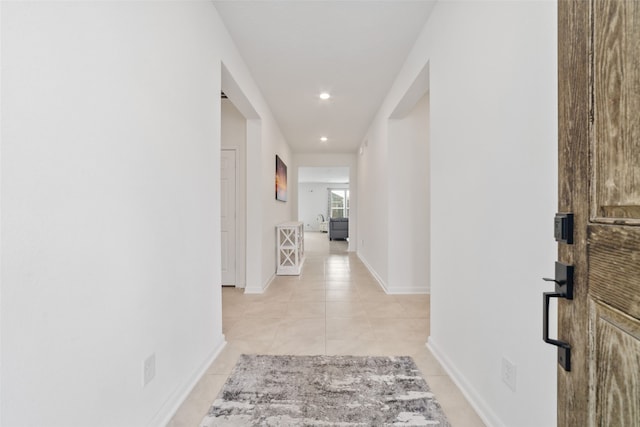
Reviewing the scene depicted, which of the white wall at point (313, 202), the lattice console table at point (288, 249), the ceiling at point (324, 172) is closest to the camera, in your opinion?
the lattice console table at point (288, 249)

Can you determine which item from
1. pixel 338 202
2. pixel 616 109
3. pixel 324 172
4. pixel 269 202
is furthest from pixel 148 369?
pixel 338 202

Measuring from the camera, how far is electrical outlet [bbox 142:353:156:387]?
1315mm

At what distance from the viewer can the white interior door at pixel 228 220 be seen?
13.5 feet

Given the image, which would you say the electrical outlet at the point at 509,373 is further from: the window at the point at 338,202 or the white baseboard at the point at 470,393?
the window at the point at 338,202

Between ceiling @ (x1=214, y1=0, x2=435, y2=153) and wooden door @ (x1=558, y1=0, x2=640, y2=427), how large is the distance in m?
1.81

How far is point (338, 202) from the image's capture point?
1558 cm

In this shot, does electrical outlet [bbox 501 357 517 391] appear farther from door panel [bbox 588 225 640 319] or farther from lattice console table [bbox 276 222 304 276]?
lattice console table [bbox 276 222 304 276]

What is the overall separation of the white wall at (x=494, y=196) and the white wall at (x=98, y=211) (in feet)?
5.28

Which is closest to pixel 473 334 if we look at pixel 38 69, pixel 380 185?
pixel 38 69

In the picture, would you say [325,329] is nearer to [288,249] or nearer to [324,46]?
[288,249]

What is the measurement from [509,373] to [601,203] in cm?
104

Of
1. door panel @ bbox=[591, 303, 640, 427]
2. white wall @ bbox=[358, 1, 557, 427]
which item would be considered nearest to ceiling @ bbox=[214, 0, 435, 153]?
white wall @ bbox=[358, 1, 557, 427]

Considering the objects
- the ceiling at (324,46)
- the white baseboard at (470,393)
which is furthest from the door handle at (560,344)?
the ceiling at (324,46)

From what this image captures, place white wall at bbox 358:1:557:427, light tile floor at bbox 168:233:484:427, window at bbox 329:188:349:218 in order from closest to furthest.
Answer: white wall at bbox 358:1:557:427 → light tile floor at bbox 168:233:484:427 → window at bbox 329:188:349:218
